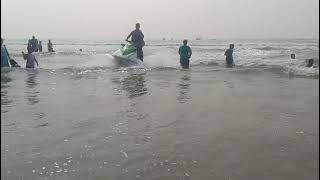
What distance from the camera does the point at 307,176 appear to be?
14.7 feet

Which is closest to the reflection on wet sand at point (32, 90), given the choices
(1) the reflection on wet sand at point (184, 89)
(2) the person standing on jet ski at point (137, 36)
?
(1) the reflection on wet sand at point (184, 89)

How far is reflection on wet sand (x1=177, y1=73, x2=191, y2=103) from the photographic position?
368 inches

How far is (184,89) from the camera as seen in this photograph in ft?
36.3

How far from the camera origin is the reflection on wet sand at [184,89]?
9.34m

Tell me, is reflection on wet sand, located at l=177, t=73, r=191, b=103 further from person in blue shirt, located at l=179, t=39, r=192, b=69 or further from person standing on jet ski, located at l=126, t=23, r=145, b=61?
person standing on jet ski, located at l=126, t=23, r=145, b=61

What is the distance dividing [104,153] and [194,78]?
8957mm

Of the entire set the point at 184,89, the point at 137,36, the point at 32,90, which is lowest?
the point at 184,89

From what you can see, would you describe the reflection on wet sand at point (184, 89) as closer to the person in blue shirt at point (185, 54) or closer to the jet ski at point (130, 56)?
the person in blue shirt at point (185, 54)

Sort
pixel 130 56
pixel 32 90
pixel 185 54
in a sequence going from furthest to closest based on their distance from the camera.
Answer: pixel 130 56 → pixel 185 54 → pixel 32 90

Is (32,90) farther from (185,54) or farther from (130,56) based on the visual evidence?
(185,54)

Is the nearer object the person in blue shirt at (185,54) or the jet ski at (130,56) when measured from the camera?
the person in blue shirt at (185,54)

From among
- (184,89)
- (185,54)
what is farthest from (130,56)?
(184,89)

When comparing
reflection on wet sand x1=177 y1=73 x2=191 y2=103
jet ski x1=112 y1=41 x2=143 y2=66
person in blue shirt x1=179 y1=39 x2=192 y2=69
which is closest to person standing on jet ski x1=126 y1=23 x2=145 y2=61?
jet ski x1=112 y1=41 x2=143 y2=66

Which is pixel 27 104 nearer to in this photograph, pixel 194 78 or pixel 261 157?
pixel 261 157
